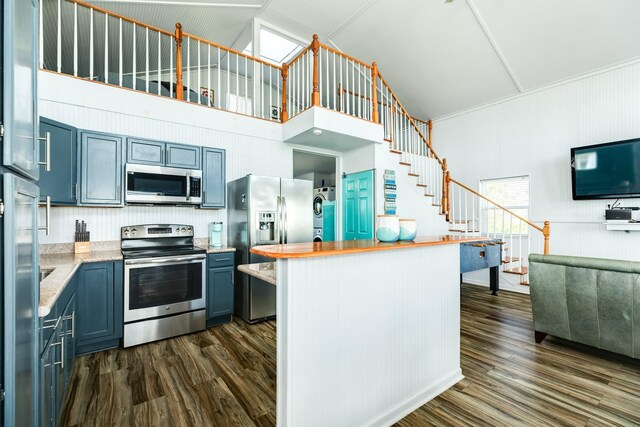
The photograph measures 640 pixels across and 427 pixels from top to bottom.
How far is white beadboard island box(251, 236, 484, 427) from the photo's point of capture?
1.51 metres

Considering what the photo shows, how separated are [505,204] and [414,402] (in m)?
4.60

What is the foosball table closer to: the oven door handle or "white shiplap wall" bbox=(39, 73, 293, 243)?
"white shiplap wall" bbox=(39, 73, 293, 243)

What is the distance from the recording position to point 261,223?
3695mm

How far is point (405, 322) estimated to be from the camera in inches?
80.1

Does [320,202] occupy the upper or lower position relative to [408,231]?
upper

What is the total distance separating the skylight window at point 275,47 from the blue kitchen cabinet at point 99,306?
4.54m

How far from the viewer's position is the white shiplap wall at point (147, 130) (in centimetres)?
317

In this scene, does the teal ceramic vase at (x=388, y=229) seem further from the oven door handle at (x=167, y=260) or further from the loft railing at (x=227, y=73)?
the loft railing at (x=227, y=73)

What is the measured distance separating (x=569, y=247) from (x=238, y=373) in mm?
5060

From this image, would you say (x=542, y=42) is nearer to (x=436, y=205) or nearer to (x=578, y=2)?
(x=578, y=2)

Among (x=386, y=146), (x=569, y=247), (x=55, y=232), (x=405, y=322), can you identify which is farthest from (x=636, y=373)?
(x=55, y=232)

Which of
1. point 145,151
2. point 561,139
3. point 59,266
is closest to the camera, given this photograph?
point 59,266

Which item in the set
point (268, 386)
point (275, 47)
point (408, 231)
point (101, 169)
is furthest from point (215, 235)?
point (275, 47)

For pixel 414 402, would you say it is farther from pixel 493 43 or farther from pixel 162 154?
pixel 493 43
